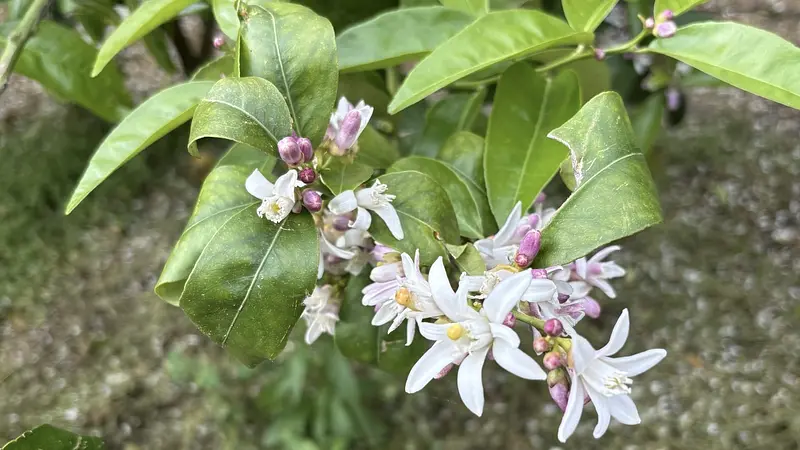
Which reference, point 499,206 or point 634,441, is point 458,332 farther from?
point 634,441

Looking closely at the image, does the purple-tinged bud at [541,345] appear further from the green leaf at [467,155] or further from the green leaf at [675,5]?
the green leaf at [675,5]

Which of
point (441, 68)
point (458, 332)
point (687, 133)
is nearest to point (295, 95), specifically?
point (441, 68)

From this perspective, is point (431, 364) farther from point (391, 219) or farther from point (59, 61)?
point (59, 61)

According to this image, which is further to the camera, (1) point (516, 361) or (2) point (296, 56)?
(2) point (296, 56)

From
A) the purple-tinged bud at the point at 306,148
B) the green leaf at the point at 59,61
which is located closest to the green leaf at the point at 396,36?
the purple-tinged bud at the point at 306,148

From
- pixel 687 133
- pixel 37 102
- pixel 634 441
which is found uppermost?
pixel 37 102

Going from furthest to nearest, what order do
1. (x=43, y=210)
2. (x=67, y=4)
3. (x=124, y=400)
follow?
1. (x=43, y=210)
2. (x=124, y=400)
3. (x=67, y=4)

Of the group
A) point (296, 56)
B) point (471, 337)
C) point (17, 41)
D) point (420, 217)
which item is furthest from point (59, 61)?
point (471, 337)
